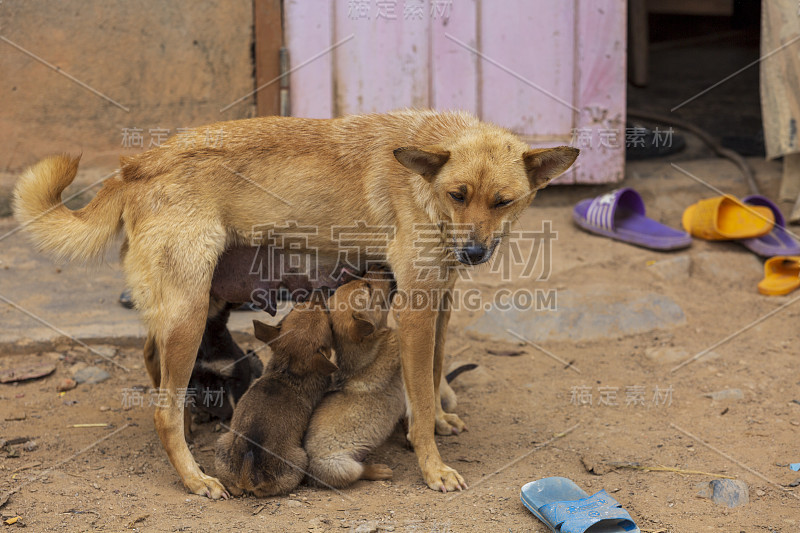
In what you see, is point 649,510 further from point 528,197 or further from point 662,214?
point 662,214

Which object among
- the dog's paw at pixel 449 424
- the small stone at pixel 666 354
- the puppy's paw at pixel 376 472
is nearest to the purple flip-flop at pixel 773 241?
the small stone at pixel 666 354

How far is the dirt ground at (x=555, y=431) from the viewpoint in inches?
133

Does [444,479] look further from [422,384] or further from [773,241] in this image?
[773,241]

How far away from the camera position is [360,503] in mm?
3521

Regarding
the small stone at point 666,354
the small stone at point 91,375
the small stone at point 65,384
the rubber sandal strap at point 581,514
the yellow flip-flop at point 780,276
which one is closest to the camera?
the rubber sandal strap at point 581,514

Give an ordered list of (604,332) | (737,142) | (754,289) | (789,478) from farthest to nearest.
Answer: (737,142)
(754,289)
(604,332)
(789,478)

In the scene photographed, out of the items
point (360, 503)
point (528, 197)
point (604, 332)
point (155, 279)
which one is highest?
point (528, 197)

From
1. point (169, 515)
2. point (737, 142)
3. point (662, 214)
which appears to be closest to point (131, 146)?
point (169, 515)

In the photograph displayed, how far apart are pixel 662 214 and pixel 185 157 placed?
4489 mm

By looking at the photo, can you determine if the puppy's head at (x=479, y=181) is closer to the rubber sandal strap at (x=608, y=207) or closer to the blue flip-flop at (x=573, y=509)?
the blue flip-flop at (x=573, y=509)

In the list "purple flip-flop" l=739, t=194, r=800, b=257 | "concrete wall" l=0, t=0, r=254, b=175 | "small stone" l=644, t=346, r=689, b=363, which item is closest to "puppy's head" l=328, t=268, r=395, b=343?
"small stone" l=644, t=346, r=689, b=363

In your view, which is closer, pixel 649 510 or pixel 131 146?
pixel 649 510

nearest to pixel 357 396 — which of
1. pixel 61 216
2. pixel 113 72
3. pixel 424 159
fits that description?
pixel 424 159

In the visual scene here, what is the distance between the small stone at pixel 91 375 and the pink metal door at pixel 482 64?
274 cm
